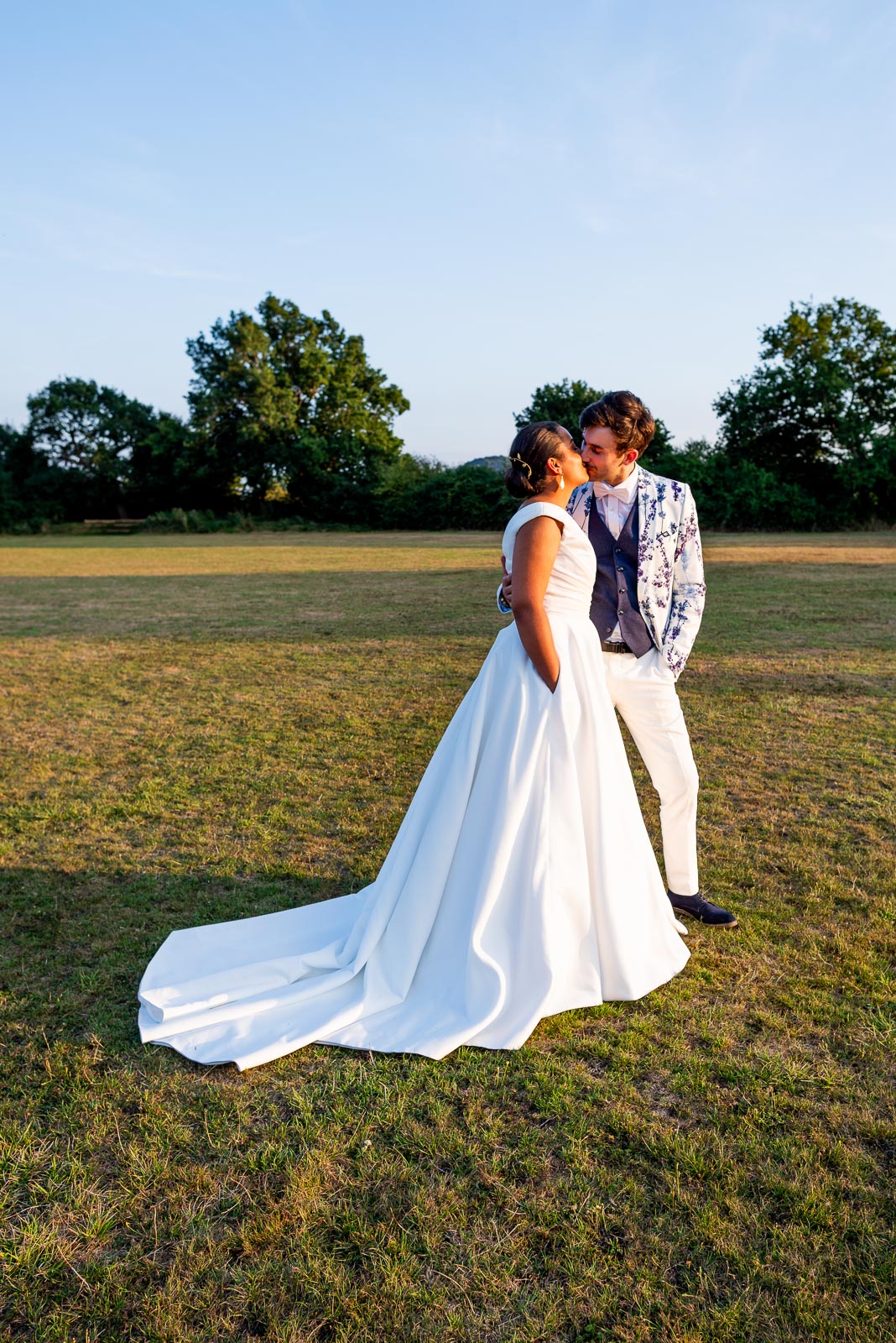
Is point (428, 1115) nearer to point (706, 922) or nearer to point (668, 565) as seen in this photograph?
point (706, 922)

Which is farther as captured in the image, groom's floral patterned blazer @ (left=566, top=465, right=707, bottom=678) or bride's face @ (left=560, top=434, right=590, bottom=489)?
groom's floral patterned blazer @ (left=566, top=465, right=707, bottom=678)

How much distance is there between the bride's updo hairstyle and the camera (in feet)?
10.4

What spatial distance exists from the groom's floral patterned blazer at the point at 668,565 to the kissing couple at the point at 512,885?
26cm

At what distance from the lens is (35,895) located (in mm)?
4293

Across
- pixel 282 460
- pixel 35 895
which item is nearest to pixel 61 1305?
pixel 35 895

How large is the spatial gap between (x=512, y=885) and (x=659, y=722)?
1021mm

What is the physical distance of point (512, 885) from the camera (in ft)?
10.3

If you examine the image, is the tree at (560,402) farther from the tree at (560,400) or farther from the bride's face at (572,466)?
the bride's face at (572,466)

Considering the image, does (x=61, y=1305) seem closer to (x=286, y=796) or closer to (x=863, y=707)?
(x=286, y=796)

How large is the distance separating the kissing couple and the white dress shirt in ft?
0.50

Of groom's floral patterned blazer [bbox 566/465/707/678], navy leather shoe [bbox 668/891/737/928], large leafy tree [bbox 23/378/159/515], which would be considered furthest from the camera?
large leafy tree [bbox 23/378/159/515]

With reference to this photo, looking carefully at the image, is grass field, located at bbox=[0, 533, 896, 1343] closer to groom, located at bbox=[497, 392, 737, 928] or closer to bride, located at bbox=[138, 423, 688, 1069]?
bride, located at bbox=[138, 423, 688, 1069]

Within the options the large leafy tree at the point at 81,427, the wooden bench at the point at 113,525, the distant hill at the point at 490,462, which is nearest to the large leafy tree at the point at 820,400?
the distant hill at the point at 490,462

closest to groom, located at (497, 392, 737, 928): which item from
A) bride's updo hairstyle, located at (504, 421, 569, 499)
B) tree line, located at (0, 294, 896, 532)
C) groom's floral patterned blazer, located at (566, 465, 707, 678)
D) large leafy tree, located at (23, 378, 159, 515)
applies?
groom's floral patterned blazer, located at (566, 465, 707, 678)
